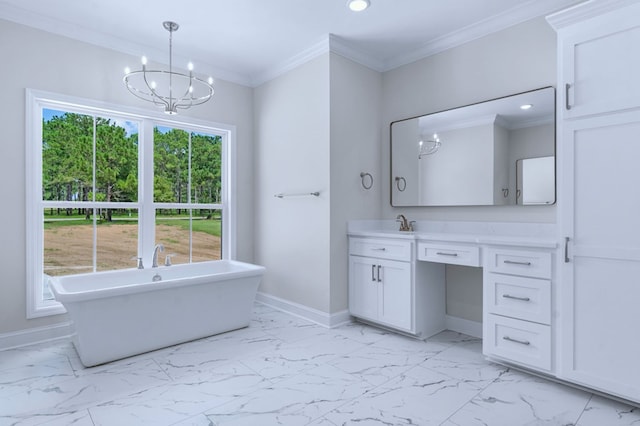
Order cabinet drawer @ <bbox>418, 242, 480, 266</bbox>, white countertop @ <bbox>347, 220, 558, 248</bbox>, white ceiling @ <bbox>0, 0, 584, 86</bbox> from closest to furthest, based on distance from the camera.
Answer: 1. white countertop @ <bbox>347, 220, 558, 248</bbox>
2. cabinet drawer @ <bbox>418, 242, 480, 266</bbox>
3. white ceiling @ <bbox>0, 0, 584, 86</bbox>

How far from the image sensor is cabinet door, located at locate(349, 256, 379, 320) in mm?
3275

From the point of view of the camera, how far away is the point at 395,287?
310cm

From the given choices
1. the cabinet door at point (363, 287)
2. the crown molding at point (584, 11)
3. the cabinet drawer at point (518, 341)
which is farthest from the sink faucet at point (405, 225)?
the crown molding at point (584, 11)

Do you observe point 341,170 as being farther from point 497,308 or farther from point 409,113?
point 497,308

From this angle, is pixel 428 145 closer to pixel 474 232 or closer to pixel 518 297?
pixel 474 232

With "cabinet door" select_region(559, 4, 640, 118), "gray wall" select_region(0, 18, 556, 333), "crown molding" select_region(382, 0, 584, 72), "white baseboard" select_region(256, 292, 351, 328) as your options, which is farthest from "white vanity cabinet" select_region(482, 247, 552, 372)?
"crown molding" select_region(382, 0, 584, 72)

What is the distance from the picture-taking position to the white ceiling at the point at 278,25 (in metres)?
2.77

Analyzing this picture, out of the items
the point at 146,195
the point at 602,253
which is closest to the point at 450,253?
the point at 602,253

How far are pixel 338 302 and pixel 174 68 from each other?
9.44ft

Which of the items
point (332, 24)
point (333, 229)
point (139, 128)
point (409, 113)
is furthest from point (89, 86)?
point (409, 113)

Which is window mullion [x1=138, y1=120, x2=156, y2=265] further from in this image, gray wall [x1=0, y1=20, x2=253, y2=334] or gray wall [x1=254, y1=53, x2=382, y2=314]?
gray wall [x1=254, y1=53, x2=382, y2=314]

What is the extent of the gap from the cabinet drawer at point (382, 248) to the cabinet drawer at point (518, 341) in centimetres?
81

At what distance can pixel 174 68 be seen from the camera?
370 cm

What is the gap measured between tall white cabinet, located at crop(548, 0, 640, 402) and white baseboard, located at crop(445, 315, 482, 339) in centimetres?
93
